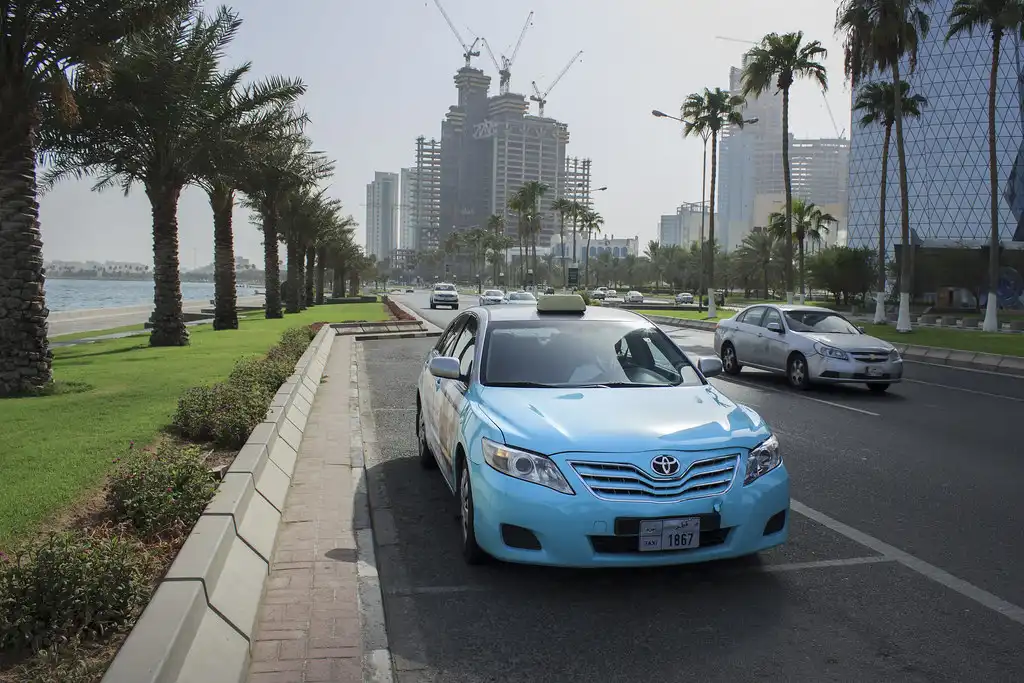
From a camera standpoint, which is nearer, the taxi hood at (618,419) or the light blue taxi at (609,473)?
the light blue taxi at (609,473)

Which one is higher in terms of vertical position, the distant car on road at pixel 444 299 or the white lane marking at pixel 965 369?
the distant car on road at pixel 444 299

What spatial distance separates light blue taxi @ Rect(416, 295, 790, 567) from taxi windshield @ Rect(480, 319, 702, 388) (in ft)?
0.14

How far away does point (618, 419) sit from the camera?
5.02 m

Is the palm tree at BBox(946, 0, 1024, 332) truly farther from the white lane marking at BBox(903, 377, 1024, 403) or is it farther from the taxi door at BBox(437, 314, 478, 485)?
the taxi door at BBox(437, 314, 478, 485)

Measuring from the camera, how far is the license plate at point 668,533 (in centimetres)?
453

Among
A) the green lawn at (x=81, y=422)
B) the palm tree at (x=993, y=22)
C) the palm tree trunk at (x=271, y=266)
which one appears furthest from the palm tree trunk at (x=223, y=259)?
the palm tree at (x=993, y=22)

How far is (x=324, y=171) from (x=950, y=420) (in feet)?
100

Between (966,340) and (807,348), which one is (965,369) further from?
(966,340)

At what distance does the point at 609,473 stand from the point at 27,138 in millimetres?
11277

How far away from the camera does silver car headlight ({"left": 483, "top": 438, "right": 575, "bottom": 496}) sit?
4633 millimetres

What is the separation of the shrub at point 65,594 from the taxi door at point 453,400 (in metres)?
2.26

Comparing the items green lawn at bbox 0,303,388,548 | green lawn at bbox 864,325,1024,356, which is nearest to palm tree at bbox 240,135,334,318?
green lawn at bbox 0,303,388,548

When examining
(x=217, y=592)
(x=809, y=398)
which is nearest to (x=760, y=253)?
(x=809, y=398)

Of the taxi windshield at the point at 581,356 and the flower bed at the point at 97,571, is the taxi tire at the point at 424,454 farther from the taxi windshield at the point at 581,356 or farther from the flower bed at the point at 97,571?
the flower bed at the point at 97,571
